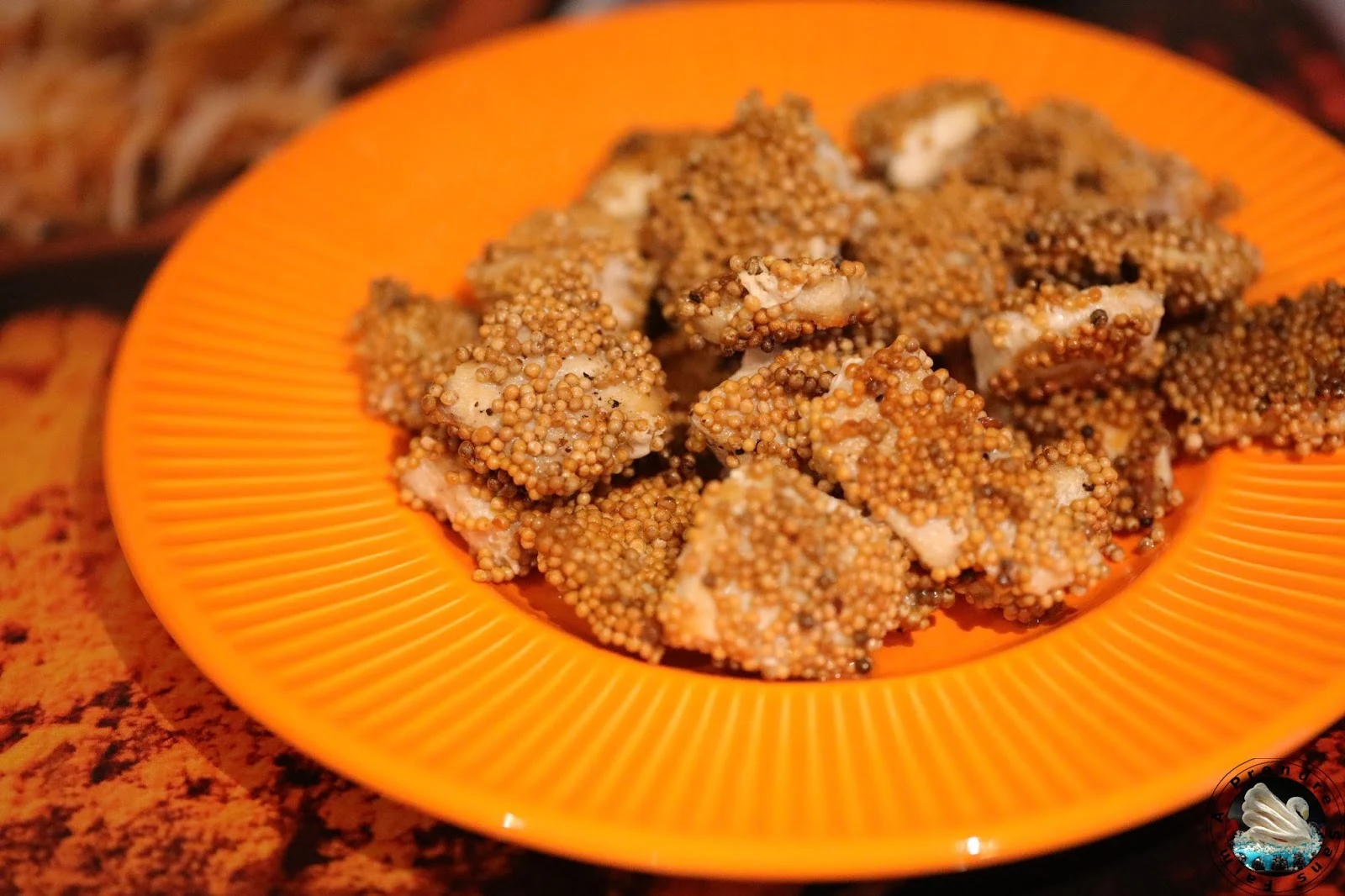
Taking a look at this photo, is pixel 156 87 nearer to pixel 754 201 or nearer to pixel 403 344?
pixel 403 344

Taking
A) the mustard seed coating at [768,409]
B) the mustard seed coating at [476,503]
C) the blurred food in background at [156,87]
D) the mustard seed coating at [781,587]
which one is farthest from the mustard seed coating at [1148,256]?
the blurred food in background at [156,87]

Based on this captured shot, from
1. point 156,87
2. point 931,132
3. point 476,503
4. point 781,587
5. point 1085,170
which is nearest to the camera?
point 781,587

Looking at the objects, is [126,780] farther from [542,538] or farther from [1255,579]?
[1255,579]

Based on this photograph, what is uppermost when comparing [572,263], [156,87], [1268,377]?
[1268,377]

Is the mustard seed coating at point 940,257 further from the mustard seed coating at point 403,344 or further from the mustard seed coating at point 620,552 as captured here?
the mustard seed coating at point 403,344

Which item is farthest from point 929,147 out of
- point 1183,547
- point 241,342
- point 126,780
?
point 126,780

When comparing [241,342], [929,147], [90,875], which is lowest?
[90,875]

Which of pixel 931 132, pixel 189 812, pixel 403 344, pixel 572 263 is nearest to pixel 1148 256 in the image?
pixel 931 132
